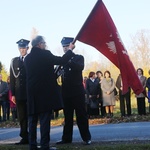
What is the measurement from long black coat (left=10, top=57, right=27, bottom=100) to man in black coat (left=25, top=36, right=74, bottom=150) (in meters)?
1.24

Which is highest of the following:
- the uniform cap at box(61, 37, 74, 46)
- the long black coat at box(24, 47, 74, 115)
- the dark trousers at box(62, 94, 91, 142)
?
the uniform cap at box(61, 37, 74, 46)

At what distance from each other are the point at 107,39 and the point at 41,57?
1315 mm

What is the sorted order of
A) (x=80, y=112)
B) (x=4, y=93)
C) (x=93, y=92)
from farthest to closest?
1. (x=4, y=93)
2. (x=93, y=92)
3. (x=80, y=112)

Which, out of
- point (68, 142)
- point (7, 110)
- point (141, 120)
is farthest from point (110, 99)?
point (68, 142)

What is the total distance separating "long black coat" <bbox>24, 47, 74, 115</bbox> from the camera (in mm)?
6543

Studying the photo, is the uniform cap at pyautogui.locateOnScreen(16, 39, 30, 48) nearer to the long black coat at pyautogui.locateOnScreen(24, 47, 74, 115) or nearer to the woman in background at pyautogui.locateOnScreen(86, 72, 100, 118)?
the long black coat at pyautogui.locateOnScreen(24, 47, 74, 115)

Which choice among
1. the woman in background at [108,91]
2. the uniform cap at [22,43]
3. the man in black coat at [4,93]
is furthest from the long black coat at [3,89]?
the uniform cap at [22,43]

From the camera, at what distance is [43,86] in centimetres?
656

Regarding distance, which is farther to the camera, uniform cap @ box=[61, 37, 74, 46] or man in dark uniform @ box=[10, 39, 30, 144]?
man in dark uniform @ box=[10, 39, 30, 144]

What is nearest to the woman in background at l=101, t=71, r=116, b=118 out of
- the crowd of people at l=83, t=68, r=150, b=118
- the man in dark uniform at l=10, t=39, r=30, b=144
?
the crowd of people at l=83, t=68, r=150, b=118

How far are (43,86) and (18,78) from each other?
5.34ft

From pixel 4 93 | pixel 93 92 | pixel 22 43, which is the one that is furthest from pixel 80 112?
pixel 4 93

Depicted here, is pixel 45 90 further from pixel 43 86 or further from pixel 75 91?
pixel 75 91

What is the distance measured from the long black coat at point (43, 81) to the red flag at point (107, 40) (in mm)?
714
